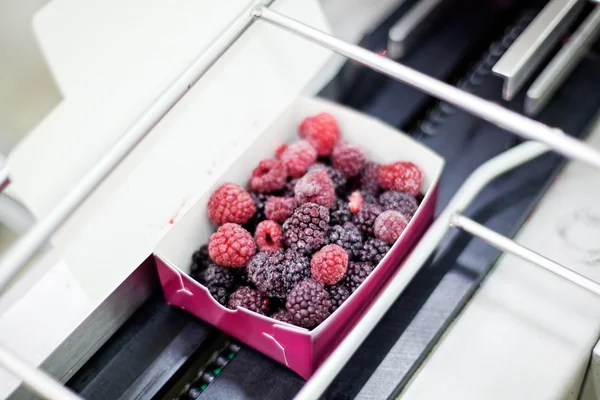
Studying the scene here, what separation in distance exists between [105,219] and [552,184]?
2.10 feet

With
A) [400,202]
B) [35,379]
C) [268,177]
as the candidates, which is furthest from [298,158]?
[35,379]

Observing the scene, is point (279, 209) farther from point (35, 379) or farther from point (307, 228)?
point (35, 379)

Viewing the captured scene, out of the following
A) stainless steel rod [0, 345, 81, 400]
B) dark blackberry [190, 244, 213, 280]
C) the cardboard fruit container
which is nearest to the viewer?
stainless steel rod [0, 345, 81, 400]

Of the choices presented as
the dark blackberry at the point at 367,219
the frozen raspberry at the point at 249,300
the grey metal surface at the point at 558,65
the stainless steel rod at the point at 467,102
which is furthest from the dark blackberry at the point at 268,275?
the grey metal surface at the point at 558,65

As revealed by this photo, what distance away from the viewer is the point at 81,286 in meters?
0.81

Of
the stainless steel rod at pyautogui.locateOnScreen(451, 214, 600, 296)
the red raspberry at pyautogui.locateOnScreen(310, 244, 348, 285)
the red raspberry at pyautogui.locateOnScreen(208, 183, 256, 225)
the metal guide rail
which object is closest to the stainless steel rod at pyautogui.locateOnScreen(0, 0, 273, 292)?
the metal guide rail

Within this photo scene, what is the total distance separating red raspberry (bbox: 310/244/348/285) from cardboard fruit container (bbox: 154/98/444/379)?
0.04m

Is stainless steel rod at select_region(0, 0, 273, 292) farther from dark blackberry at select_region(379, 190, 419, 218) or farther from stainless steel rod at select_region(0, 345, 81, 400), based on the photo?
dark blackberry at select_region(379, 190, 419, 218)

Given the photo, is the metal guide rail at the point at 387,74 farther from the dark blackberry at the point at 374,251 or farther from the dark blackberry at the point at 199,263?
the dark blackberry at the point at 199,263

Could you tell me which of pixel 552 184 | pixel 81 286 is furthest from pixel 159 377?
pixel 552 184

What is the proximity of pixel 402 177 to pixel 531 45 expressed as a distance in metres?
0.24

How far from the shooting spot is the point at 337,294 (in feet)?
2.71

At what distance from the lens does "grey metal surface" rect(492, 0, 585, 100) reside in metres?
0.85

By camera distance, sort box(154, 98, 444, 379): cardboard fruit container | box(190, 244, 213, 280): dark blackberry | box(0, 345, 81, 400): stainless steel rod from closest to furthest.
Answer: box(0, 345, 81, 400): stainless steel rod
box(154, 98, 444, 379): cardboard fruit container
box(190, 244, 213, 280): dark blackberry
